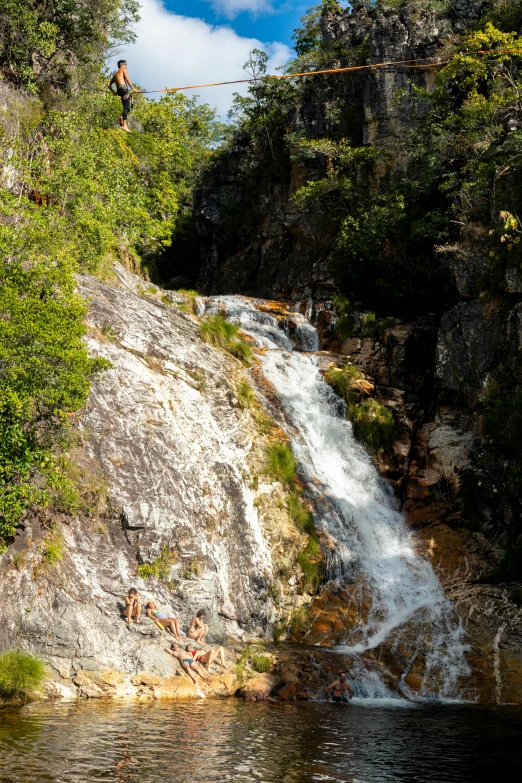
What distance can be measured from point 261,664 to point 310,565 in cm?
372

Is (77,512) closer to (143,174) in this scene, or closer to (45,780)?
(45,780)

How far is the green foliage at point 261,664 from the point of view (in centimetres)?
1262

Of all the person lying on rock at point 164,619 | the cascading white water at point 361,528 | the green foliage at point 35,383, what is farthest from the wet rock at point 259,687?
the green foliage at point 35,383

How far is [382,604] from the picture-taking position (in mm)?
15773

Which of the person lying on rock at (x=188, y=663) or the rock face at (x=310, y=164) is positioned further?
the rock face at (x=310, y=164)

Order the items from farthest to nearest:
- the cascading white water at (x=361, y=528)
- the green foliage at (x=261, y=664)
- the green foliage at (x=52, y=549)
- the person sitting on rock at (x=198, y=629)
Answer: the cascading white water at (x=361, y=528) < the person sitting on rock at (x=198, y=629) < the green foliage at (x=261, y=664) < the green foliage at (x=52, y=549)

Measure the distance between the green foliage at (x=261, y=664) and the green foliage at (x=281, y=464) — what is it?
5127 millimetres

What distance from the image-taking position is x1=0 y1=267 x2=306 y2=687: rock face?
466 inches

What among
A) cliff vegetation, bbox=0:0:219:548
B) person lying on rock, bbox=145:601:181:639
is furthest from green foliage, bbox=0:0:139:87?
person lying on rock, bbox=145:601:181:639

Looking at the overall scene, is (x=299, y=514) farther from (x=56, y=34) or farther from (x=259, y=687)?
(x=56, y=34)

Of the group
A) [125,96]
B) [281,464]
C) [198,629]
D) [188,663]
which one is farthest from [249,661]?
[125,96]

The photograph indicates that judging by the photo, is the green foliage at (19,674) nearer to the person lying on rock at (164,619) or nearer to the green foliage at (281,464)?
the person lying on rock at (164,619)

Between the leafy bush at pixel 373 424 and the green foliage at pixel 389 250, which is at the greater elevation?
the green foliage at pixel 389 250

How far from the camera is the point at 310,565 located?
16.1 m
